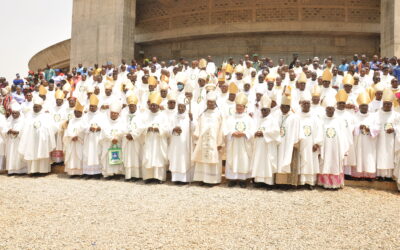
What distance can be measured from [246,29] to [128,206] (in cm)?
1387

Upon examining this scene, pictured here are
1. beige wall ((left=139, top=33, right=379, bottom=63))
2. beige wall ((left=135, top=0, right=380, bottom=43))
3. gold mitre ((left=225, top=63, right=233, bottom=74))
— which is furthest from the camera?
beige wall ((left=139, top=33, right=379, bottom=63))

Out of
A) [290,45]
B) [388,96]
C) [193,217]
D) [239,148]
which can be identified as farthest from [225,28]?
[193,217]

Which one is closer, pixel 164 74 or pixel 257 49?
pixel 164 74

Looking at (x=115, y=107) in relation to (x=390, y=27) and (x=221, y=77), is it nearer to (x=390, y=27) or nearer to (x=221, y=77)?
(x=221, y=77)

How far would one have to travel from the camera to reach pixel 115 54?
64.0 ft

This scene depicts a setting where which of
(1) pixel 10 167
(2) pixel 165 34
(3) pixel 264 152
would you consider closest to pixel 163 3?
(2) pixel 165 34

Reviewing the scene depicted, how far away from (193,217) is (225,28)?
14.4 meters

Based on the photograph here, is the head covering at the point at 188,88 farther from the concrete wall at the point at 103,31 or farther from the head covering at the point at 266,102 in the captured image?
the concrete wall at the point at 103,31

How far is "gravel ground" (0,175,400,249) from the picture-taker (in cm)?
492

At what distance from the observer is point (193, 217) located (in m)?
5.91

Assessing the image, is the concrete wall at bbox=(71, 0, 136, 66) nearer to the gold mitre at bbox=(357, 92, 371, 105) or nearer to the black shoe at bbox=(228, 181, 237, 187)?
the black shoe at bbox=(228, 181, 237, 187)

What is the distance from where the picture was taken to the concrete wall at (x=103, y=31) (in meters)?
19.6

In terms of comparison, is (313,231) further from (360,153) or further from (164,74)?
(164,74)

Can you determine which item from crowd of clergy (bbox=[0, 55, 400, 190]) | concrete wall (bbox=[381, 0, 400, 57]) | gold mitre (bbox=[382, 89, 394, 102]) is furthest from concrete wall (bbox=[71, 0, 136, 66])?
gold mitre (bbox=[382, 89, 394, 102])
